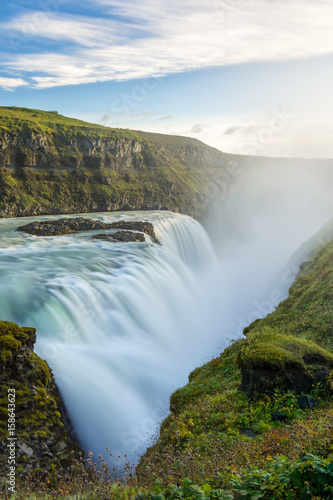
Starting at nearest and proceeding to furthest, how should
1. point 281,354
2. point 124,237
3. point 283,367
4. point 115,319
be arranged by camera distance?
point 283,367
point 281,354
point 115,319
point 124,237

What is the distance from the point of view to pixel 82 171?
61.2 metres

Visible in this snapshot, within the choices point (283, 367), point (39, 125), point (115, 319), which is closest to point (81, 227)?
point (115, 319)

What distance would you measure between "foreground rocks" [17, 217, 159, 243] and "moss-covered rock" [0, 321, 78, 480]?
23.2 m

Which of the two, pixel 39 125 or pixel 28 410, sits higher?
pixel 39 125

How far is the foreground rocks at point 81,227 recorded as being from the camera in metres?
34.2

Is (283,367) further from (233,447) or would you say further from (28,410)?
(28,410)

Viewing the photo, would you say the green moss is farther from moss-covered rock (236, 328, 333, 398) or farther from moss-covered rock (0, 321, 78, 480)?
moss-covered rock (0, 321, 78, 480)

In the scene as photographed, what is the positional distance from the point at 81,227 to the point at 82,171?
24757mm

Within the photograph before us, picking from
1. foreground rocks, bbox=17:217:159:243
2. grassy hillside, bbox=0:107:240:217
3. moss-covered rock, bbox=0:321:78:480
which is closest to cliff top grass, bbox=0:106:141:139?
grassy hillside, bbox=0:107:240:217

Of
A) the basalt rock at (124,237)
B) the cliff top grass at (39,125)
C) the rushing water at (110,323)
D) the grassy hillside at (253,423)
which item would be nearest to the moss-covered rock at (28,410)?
the rushing water at (110,323)

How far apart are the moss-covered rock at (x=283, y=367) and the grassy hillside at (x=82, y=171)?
45.3 metres

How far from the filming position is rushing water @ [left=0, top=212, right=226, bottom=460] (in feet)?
36.3

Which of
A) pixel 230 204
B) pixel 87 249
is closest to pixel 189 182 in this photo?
pixel 230 204

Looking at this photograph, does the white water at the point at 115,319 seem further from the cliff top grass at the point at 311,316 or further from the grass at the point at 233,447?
the cliff top grass at the point at 311,316
